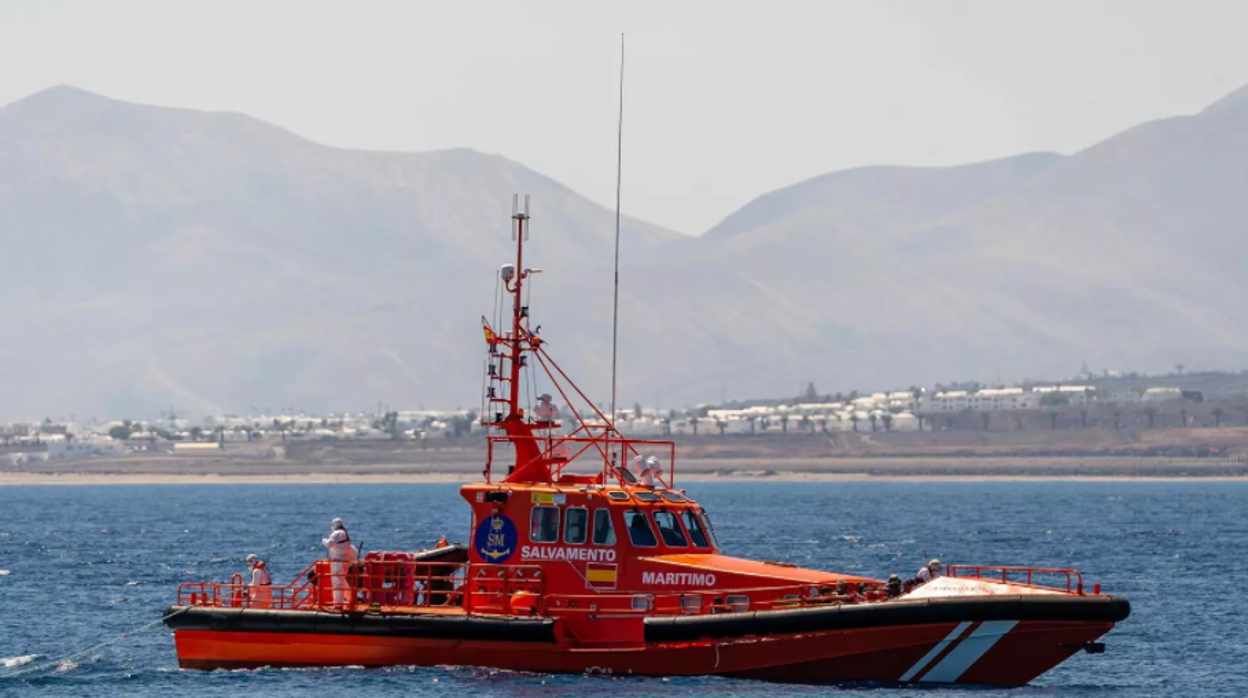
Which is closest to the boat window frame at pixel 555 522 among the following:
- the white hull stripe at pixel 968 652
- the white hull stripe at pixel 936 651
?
the white hull stripe at pixel 936 651

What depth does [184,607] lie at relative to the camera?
2809cm

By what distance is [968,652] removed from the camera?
81.0ft

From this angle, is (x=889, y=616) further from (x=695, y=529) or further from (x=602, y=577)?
(x=602, y=577)

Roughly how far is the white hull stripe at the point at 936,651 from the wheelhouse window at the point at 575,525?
15.9ft

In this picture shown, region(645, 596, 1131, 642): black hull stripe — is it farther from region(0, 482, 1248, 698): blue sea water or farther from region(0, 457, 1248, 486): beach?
region(0, 457, 1248, 486): beach

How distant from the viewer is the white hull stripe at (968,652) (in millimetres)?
24531

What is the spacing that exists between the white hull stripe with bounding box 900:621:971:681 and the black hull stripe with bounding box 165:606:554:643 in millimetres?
4779

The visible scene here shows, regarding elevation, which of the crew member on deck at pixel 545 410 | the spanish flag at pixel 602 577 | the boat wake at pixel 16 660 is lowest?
the boat wake at pixel 16 660

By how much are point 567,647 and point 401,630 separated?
7.76ft

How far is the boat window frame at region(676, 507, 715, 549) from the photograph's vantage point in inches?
1068

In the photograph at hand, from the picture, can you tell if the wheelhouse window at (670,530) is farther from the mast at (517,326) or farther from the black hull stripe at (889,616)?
the mast at (517,326)

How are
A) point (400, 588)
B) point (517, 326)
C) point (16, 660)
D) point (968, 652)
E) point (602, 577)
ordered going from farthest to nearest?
point (16, 660), point (400, 588), point (517, 326), point (602, 577), point (968, 652)

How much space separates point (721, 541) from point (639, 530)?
3377 centimetres

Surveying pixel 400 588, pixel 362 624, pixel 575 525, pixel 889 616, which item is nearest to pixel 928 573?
pixel 889 616
